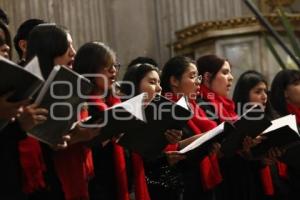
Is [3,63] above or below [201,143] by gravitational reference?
above

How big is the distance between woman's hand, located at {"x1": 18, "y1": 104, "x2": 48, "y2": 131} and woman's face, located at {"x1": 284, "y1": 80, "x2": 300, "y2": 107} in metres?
2.22

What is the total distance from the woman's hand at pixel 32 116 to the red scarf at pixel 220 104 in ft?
4.99

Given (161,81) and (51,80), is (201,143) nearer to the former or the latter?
(161,81)

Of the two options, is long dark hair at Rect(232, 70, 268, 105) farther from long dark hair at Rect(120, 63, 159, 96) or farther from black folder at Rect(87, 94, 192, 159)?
black folder at Rect(87, 94, 192, 159)

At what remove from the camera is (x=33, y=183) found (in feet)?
9.71

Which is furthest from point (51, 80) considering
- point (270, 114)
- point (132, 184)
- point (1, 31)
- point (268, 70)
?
point (268, 70)

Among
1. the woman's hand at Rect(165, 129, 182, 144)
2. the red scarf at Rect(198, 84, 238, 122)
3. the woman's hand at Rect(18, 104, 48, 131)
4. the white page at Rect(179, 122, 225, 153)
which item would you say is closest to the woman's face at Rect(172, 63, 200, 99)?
the red scarf at Rect(198, 84, 238, 122)

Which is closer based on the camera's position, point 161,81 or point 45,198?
point 45,198

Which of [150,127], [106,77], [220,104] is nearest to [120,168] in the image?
[150,127]

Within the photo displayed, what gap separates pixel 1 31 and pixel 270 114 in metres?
1.75

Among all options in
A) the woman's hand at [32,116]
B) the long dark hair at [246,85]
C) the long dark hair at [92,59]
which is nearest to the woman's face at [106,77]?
the long dark hair at [92,59]

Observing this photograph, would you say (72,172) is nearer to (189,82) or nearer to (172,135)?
(172,135)

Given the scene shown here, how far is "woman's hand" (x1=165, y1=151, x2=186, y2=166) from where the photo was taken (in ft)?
12.0

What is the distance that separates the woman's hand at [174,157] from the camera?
12.0 ft
